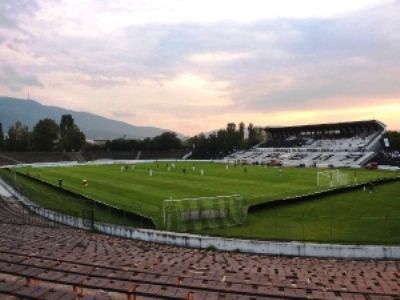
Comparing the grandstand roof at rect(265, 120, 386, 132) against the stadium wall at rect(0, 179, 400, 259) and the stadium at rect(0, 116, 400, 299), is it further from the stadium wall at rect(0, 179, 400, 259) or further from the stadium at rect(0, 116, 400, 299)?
the stadium wall at rect(0, 179, 400, 259)

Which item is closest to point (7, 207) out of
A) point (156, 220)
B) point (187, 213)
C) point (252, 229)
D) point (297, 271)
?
point (156, 220)

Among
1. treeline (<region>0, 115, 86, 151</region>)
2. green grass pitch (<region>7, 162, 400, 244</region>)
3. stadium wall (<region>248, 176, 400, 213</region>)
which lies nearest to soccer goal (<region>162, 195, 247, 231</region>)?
green grass pitch (<region>7, 162, 400, 244</region>)

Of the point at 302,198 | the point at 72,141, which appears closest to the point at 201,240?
the point at 302,198

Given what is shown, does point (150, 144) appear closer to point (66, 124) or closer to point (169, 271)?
point (66, 124)

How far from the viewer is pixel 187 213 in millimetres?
32312

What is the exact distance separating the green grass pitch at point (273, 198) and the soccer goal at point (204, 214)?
82cm

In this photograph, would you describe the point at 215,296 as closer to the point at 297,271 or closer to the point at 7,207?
the point at 297,271

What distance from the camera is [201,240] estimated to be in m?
27.7

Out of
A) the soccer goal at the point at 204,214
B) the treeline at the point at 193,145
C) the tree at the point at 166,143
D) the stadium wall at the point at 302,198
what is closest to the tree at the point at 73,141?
the treeline at the point at 193,145

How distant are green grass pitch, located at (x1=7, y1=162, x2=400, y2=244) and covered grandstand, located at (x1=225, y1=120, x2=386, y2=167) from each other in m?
34.1

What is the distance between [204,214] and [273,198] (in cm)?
1589

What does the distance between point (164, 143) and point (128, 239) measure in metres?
133

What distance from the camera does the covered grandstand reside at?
103 metres

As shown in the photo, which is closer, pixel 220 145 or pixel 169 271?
pixel 169 271
